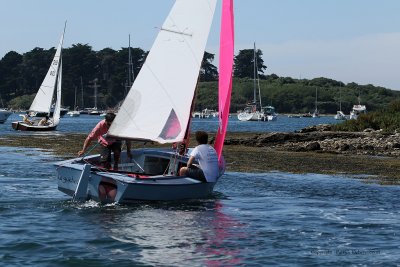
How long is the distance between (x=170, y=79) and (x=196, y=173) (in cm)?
266

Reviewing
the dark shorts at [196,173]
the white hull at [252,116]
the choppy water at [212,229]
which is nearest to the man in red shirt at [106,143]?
the choppy water at [212,229]

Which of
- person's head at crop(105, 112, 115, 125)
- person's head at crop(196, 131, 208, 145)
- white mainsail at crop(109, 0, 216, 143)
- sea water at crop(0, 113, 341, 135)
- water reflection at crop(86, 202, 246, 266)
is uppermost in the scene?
white mainsail at crop(109, 0, 216, 143)

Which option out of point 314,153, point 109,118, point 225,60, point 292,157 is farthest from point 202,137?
point 314,153

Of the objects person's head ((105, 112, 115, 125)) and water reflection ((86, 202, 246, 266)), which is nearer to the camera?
water reflection ((86, 202, 246, 266))

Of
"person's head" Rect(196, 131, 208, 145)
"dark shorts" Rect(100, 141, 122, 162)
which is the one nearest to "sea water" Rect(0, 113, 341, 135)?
"dark shorts" Rect(100, 141, 122, 162)

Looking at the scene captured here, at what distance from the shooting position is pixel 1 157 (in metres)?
38.1

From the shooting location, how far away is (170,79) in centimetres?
2234

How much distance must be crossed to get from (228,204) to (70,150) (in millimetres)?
22744

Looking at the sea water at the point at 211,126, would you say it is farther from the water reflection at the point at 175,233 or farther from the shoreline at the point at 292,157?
the water reflection at the point at 175,233

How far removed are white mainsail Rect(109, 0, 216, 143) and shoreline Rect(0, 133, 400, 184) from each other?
9358mm

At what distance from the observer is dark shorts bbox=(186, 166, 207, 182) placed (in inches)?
859

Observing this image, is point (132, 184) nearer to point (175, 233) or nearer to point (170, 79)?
point (175, 233)

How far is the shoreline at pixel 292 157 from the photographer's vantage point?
32.5 meters

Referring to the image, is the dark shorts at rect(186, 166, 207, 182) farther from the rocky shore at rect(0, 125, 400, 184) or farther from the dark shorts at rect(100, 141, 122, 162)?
the rocky shore at rect(0, 125, 400, 184)
